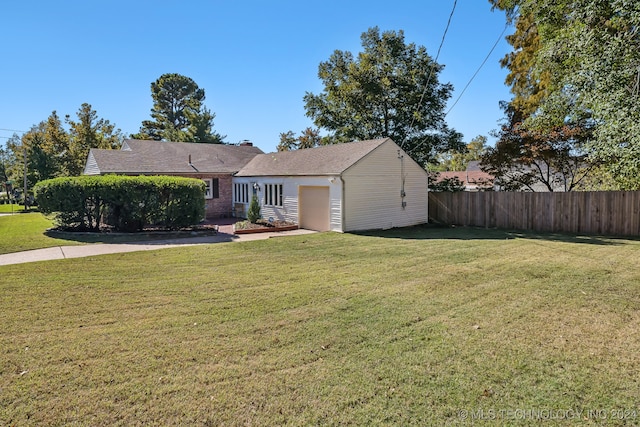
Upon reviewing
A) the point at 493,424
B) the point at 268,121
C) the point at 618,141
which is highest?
the point at 268,121

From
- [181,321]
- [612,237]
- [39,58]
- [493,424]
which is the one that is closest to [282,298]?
[181,321]

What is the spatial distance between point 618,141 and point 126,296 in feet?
37.4

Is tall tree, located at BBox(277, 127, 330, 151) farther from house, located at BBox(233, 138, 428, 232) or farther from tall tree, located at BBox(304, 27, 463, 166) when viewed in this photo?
house, located at BBox(233, 138, 428, 232)

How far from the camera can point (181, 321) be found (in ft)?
16.6

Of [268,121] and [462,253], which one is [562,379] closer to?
[462,253]

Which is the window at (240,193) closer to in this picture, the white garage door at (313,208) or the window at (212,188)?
the window at (212,188)

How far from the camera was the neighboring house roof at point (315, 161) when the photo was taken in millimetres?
15203

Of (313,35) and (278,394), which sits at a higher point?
(313,35)

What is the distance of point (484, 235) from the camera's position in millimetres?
13688

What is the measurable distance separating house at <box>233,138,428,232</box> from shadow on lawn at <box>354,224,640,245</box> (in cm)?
98

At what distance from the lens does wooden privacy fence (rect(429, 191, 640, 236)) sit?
1364cm

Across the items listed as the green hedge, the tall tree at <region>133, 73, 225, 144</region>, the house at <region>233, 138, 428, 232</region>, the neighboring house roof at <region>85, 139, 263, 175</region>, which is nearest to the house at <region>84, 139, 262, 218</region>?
the neighboring house roof at <region>85, 139, 263, 175</region>

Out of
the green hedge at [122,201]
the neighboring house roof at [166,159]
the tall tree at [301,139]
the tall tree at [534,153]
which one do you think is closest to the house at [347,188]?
the neighboring house roof at [166,159]

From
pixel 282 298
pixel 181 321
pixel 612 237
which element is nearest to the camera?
pixel 181 321
